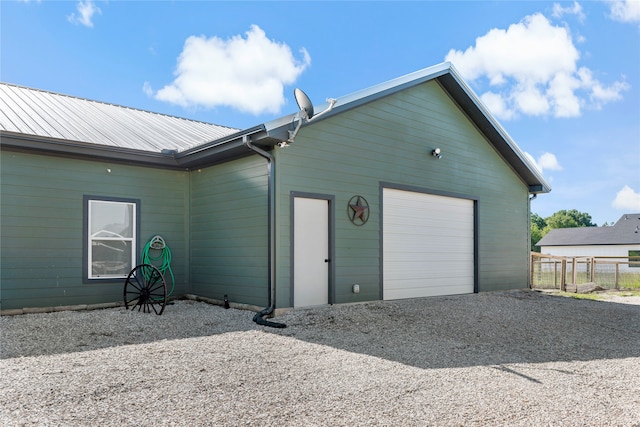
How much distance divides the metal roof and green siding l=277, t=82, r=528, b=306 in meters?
2.26

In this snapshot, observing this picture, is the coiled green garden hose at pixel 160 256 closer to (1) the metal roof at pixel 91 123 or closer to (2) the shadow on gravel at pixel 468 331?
(1) the metal roof at pixel 91 123

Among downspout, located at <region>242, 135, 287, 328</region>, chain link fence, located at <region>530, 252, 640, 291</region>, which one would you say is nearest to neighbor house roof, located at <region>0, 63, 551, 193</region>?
downspout, located at <region>242, 135, 287, 328</region>

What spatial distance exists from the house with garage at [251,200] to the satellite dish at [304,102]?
4cm

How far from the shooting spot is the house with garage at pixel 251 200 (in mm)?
7371

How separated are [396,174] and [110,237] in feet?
17.6

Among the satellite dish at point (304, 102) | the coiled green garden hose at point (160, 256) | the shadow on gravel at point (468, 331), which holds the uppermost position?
the satellite dish at point (304, 102)

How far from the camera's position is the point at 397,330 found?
6.55 m

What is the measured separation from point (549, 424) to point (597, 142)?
72.9 ft

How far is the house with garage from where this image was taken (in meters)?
7.37

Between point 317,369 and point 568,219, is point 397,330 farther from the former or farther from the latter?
point 568,219

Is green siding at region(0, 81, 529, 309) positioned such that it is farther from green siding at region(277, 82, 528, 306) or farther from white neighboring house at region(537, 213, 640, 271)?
white neighboring house at region(537, 213, 640, 271)

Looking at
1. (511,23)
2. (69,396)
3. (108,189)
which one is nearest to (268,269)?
(108,189)

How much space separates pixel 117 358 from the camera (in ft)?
15.3

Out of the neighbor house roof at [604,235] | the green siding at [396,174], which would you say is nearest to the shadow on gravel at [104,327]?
the green siding at [396,174]
